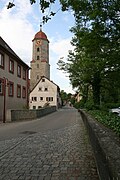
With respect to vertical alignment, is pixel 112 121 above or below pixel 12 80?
below

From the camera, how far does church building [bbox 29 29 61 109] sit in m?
82.8

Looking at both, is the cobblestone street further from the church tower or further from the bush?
the church tower

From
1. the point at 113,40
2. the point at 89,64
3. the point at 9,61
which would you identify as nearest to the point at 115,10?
the point at 113,40

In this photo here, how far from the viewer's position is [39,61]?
9162cm

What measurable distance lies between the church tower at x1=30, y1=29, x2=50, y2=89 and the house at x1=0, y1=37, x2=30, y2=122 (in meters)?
50.4

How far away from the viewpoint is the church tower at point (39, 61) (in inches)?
3580

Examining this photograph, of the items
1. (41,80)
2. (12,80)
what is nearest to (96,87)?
(12,80)

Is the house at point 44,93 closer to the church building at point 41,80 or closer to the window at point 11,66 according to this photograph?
the church building at point 41,80

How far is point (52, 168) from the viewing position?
6637 millimetres

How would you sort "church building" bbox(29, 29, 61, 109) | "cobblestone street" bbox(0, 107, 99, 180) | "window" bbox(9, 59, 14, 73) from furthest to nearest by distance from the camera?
"church building" bbox(29, 29, 61, 109) < "window" bbox(9, 59, 14, 73) < "cobblestone street" bbox(0, 107, 99, 180)

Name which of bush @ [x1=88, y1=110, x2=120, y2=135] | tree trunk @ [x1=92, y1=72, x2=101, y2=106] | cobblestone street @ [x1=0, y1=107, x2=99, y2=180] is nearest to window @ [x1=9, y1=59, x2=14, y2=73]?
tree trunk @ [x1=92, y1=72, x2=101, y2=106]

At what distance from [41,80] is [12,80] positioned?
49.6 meters

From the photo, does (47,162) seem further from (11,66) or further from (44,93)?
(44,93)

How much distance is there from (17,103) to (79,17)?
24685mm
